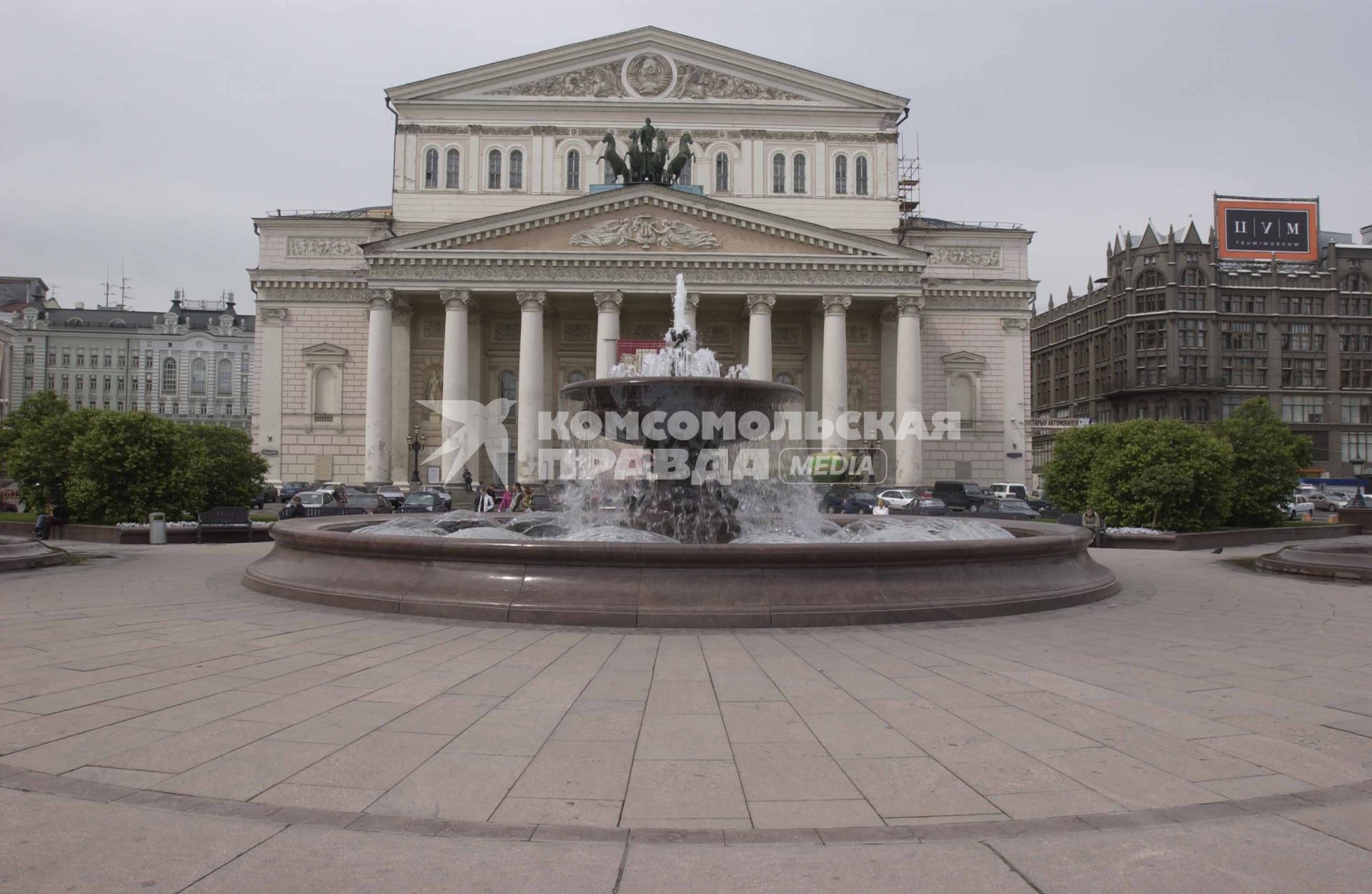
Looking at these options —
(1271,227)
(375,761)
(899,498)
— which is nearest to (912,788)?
(375,761)

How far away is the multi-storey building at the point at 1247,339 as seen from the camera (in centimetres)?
7069

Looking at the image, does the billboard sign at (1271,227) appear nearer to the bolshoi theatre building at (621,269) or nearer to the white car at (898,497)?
the bolshoi theatre building at (621,269)

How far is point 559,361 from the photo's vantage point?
48.8 meters

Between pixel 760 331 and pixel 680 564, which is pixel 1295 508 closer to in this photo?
pixel 760 331

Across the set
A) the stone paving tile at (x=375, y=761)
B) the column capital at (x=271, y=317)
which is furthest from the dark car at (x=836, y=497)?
the stone paving tile at (x=375, y=761)

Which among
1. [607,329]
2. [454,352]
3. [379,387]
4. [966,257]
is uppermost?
[966,257]

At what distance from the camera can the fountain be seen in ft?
27.7

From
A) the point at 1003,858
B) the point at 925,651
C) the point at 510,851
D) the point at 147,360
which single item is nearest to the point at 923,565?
the point at 925,651

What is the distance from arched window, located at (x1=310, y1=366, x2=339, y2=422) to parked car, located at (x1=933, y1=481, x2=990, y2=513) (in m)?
30.2

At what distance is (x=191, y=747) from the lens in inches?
185

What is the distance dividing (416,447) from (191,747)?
41.2 meters

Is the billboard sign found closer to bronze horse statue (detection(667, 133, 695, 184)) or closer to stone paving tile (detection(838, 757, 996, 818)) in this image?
bronze horse statue (detection(667, 133, 695, 184))

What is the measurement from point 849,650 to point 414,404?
139 ft

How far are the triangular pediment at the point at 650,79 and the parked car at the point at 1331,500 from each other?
3041cm
